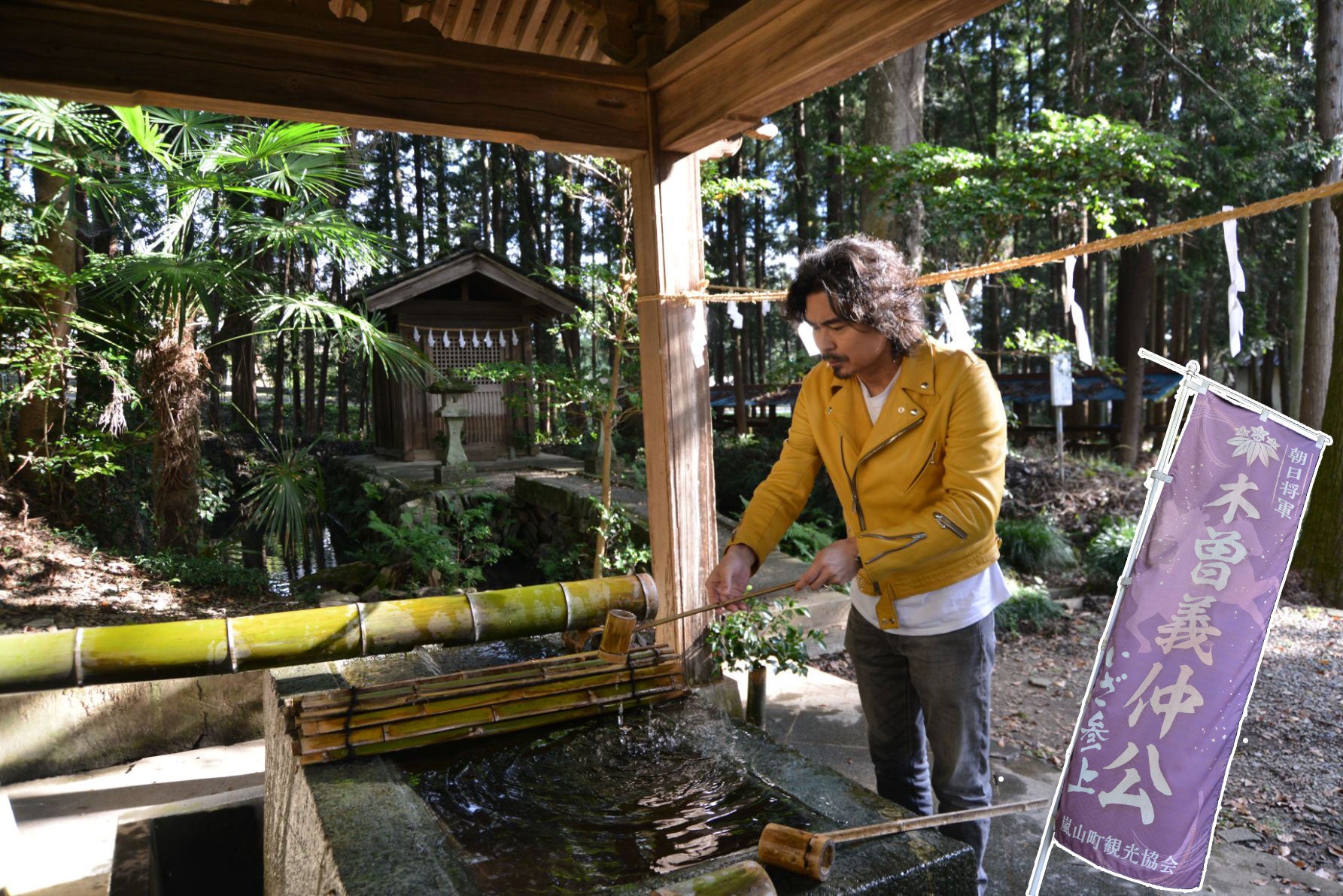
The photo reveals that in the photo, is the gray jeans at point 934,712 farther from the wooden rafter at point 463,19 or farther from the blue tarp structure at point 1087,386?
the blue tarp structure at point 1087,386

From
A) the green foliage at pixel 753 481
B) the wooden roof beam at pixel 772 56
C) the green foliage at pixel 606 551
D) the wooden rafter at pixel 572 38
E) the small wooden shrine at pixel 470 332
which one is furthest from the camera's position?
the small wooden shrine at pixel 470 332

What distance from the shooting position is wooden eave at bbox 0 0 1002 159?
8.40ft

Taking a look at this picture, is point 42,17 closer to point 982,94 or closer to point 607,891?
point 607,891

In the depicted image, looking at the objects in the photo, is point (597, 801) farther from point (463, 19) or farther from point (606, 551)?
point (606, 551)

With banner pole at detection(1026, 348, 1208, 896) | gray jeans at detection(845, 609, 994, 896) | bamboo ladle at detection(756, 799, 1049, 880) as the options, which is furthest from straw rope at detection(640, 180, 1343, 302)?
bamboo ladle at detection(756, 799, 1049, 880)

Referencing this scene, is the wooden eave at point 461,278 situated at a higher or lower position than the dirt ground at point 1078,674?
higher

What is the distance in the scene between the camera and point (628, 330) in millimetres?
5516

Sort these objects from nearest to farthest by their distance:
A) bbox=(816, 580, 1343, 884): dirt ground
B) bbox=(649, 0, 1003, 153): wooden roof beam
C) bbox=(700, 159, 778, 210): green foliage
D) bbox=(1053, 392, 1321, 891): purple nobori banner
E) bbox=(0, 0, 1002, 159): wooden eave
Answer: bbox=(1053, 392, 1321, 891): purple nobori banner, bbox=(649, 0, 1003, 153): wooden roof beam, bbox=(0, 0, 1002, 159): wooden eave, bbox=(816, 580, 1343, 884): dirt ground, bbox=(700, 159, 778, 210): green foliage

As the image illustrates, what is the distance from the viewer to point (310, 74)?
9.57 feet

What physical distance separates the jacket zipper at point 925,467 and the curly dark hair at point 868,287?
261 millimetres

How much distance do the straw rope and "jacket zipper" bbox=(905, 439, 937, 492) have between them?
0.51 meters

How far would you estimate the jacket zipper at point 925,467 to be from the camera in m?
2.09

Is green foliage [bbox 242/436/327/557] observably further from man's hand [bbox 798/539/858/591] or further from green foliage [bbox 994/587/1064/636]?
green foliage [bbox 994/587/1064/636]

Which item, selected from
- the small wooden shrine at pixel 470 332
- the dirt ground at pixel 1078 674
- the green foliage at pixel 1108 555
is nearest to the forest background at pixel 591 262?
the dirt ground at pixel 1078 674
